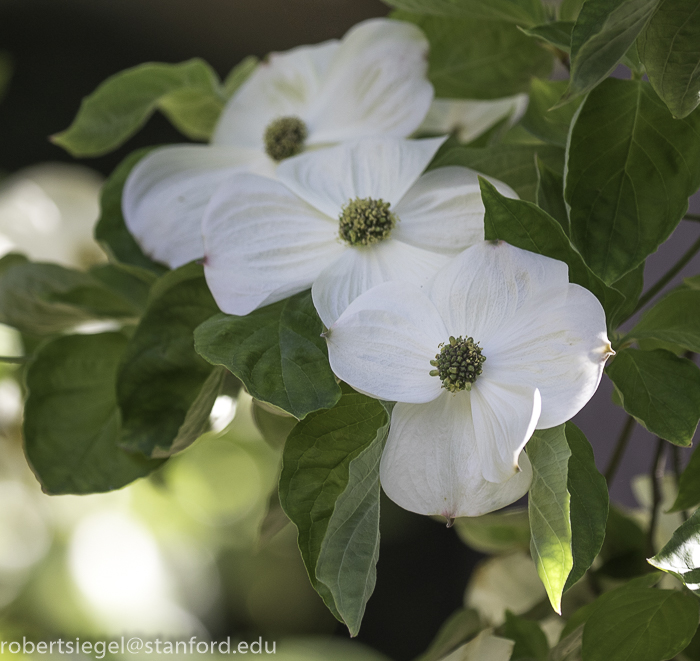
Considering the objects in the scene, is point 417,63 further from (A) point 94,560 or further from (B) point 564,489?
(A) point 94,560

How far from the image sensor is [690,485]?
0.23 meters

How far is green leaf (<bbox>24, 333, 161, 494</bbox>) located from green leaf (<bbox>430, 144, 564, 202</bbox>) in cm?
16

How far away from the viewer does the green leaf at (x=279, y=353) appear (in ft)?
0.62

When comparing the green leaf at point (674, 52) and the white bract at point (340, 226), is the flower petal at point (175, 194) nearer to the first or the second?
the white bract at point (340, 226)

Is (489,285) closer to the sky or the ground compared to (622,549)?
closer to the sky

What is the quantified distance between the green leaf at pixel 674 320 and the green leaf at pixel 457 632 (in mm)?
164

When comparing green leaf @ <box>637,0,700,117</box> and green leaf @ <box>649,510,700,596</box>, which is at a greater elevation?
green leaf @ <box>637,0,700,117</box>

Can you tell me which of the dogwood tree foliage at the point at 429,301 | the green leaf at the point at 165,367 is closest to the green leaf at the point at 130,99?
the dogwood tree foliage at the point at 429,301

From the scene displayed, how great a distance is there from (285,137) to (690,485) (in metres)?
0.20

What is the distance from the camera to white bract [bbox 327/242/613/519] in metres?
0.17

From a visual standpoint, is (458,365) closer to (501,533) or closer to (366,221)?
(366,221)

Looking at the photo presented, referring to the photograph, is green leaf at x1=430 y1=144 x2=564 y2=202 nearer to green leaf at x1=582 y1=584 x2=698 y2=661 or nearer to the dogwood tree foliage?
the dogwood tree foliage

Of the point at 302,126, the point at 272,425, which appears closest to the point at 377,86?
the point at 302,126

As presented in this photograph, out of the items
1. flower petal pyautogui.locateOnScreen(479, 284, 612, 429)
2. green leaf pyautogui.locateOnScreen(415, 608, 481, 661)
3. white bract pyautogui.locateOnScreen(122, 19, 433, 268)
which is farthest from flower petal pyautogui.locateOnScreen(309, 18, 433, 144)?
green leaf pyautogui.locateOnScreen(415, 608, 481, 661)
